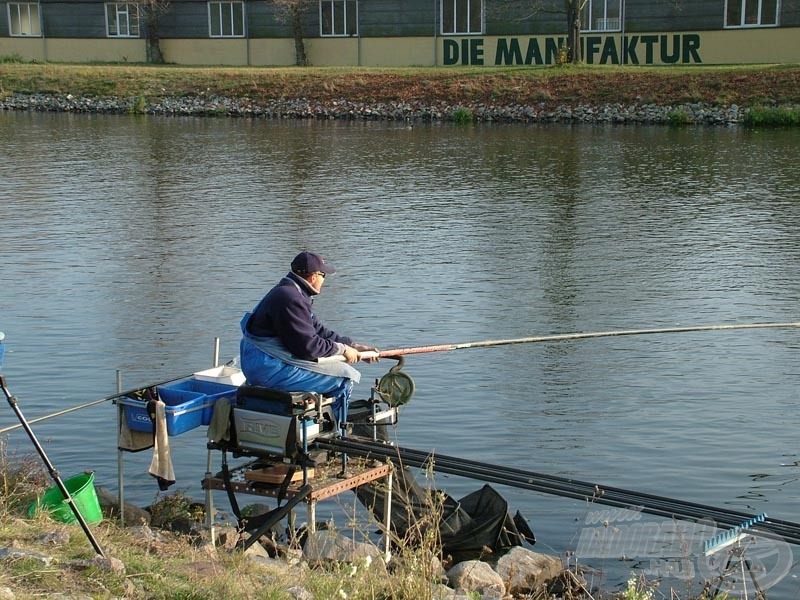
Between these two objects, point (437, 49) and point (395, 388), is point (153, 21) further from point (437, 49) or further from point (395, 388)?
point (395, 388)

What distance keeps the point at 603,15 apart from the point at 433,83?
844 cm

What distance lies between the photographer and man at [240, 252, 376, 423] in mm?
8773

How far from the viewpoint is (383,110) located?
159ft

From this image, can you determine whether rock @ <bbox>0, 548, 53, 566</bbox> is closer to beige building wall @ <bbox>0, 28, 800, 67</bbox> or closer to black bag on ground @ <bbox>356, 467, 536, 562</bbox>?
black bag on ground @ <bbox>356, 467, 536, 562</bbox>

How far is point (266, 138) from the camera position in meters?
40.5

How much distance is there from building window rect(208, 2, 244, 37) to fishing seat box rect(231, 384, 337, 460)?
5255 cm

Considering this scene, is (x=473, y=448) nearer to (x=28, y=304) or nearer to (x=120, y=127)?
(x=28, y=304)

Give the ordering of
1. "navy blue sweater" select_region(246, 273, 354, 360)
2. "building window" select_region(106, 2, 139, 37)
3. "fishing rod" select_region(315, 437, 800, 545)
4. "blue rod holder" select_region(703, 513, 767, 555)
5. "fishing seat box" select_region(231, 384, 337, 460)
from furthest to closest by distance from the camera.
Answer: "building window" select_region(106, 2, 139, 37) < "navy blue sweater" select_region(246, 273, 354, 360) < "fishing seat box" select_region(231, 384, 337, 460) < "fishing rod" select_region(315, 437, 800, 545) < "blue rod holder" select_region(703, 513, 767, 555)

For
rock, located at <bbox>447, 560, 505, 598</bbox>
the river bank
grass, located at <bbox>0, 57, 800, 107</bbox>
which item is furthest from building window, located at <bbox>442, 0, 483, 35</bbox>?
rock, located at <bbox>447, 560, 505, 598</bbox>

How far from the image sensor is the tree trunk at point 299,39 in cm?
5706

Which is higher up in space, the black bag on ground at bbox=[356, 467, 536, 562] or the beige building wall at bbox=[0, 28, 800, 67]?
the beige building wall at bbox=[0, 28, 800, 67]

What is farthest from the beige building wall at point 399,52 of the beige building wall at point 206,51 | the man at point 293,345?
the man at point 293,345

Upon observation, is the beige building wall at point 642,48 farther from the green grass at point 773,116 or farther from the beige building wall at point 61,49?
the beige building wall at point 61,49

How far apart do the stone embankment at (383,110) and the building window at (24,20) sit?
424 inches
